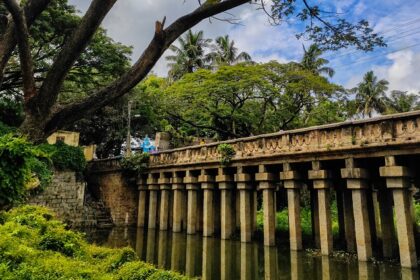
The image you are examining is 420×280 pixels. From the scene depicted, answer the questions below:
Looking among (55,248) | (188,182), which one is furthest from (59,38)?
(55,248)

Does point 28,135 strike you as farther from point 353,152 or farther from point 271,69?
point 271,69

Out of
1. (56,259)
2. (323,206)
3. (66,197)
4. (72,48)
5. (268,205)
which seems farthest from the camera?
(66,197)

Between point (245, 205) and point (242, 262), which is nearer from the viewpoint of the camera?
point (242, 262)

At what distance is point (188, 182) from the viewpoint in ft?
55.9

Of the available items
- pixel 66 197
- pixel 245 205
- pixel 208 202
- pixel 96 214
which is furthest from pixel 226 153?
pixel 66 197

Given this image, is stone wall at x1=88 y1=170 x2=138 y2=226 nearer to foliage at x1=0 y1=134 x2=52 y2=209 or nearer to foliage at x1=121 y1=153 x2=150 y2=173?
foliage at x1=121 y1=153 x2=150 y2=173

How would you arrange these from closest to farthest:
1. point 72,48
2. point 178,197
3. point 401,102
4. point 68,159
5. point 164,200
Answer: point 72,48 < point 178,197 < point 164,200 < point 68,159 < point 401,102

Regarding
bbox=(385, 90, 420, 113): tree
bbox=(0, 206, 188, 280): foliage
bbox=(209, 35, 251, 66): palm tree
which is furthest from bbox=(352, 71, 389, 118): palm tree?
bbox=(0, 206, 188, 280): foliage

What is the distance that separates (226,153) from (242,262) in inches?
194

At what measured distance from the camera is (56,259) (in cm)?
621

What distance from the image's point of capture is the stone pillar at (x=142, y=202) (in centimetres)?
2042

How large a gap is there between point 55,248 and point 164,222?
10899 mm

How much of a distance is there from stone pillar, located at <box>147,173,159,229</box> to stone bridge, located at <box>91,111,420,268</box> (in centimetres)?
8

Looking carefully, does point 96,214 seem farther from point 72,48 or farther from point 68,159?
point 72,48
